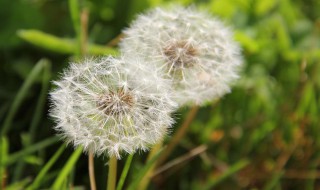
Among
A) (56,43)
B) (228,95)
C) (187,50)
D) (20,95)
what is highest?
(56,43)

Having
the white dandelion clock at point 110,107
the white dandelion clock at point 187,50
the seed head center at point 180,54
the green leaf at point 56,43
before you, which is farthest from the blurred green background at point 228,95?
the white dandelion clock at point 110,107

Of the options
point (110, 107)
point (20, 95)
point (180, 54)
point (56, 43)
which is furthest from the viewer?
point (56, 43)

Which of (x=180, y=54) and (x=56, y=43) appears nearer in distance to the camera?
(x=180, y=54)

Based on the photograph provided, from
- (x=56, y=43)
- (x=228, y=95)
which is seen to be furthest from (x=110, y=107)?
(x=228, y=95)

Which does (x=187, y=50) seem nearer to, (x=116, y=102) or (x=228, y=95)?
(x=116, y=102)

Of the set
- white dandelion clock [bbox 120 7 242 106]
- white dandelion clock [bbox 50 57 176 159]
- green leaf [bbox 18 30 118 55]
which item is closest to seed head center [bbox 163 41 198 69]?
white dandelion clock [bbox 120 7 242 106]

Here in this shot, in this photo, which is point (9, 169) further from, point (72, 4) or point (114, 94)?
point (114, 94)

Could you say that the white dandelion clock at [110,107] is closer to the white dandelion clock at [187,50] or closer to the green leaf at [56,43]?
the white dandelion clock at [187,50]

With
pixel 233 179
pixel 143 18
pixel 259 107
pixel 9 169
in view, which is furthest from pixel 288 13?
pixel 9 169

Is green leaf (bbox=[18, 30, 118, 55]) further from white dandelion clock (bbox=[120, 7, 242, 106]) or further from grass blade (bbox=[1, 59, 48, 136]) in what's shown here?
white dandelion clock (bbox=[120, 7, 242, 106])
